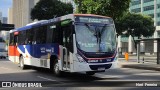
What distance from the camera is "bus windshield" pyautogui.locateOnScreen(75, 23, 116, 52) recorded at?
16131 millimetres

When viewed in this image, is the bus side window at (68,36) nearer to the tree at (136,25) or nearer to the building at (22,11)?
the tree at (136,25)

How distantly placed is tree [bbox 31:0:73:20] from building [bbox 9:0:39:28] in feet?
310

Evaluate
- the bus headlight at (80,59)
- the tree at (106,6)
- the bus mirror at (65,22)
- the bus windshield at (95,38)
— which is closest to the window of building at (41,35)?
the bus mirror at (65,22)

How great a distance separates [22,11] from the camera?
17775 cm

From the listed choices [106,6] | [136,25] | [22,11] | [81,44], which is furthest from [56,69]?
[22,11]

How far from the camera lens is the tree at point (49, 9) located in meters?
67.0

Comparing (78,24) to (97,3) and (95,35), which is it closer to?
(95,35)

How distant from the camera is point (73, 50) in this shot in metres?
16.0

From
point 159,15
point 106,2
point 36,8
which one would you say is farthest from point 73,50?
point 159,15

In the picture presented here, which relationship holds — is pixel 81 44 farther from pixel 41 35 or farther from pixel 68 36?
pixel 41 35

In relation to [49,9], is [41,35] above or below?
below

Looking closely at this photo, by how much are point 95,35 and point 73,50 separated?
1.38m

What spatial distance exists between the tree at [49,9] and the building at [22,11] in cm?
9461

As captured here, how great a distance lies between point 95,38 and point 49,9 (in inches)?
2044
